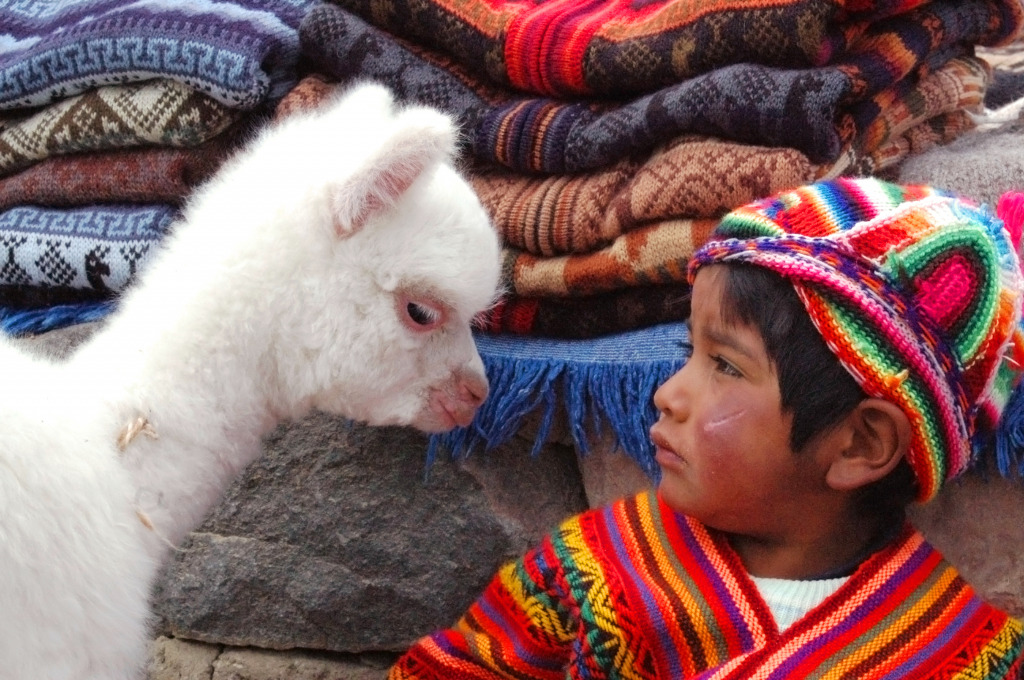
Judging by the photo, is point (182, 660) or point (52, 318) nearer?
point (182, 660)

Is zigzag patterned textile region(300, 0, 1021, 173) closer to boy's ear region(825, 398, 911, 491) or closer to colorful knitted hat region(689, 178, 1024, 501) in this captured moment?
colorful knitted hat region(689, 178, 1024, 501)

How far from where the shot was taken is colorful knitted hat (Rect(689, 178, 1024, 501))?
102 centimetres

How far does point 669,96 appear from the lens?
1.40 meters

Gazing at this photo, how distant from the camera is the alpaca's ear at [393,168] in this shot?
1236mm

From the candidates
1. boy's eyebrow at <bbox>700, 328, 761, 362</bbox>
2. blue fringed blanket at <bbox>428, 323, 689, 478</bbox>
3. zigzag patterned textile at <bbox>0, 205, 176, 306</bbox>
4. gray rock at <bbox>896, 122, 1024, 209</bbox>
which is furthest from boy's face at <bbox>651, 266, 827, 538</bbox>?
zigzag patterned textile at <bbox>0, 205, 176, 306</bbox>

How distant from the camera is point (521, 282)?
4.99ft

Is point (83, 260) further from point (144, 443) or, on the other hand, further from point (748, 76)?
point (748, 76)

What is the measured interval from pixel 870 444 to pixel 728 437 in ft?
0.47

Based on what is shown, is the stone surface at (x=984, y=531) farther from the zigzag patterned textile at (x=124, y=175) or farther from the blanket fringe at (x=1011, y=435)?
the zigzag patterned textile at (x=124, y=175)

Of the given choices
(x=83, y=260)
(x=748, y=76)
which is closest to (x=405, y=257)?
(x=748, y=76)

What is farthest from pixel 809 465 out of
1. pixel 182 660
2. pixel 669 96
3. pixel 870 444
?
pixel 182 660

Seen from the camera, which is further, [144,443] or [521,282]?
[521,282]

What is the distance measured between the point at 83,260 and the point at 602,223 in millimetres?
984

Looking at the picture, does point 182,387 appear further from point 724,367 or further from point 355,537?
point 724,367
